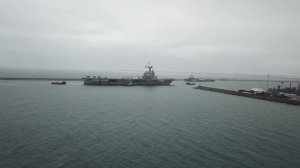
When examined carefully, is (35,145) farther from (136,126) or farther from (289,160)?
(289,160)

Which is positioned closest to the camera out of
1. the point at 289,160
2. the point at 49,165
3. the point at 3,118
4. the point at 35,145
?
the point at 49,165

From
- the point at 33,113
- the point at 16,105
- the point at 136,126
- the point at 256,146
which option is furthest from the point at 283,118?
the point at 16,105

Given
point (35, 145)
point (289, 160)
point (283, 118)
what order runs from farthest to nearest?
point (283, 118)
point (35, 145)
point (289, 160)

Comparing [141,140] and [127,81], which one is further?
[127,81]

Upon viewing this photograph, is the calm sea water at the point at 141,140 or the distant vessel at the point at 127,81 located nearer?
the calm sea water at the point at 141,140

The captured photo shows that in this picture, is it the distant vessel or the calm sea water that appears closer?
the calm sea water

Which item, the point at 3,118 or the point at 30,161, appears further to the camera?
the point at 3,118

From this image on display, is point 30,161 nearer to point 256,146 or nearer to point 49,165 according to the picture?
point 49,165

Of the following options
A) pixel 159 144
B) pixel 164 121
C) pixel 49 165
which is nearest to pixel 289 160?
pixel 159 144

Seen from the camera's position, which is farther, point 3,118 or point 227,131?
point 3,118
